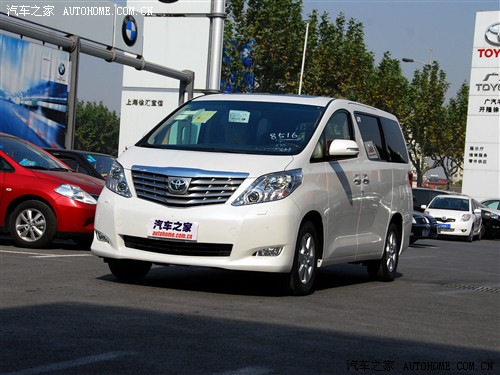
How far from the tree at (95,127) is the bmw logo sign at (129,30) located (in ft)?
380

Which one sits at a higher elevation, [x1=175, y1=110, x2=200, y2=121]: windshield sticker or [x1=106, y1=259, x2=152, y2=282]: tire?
[x1=175, y1=110, x2=200, y2=121]: windshield sticker

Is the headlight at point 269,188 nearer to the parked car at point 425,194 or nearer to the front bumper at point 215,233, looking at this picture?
the front bumper at point 215,233

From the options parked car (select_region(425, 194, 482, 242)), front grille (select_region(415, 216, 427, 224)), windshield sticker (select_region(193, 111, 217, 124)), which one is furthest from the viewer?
parked car (select_region(425, 194, 482, 242))

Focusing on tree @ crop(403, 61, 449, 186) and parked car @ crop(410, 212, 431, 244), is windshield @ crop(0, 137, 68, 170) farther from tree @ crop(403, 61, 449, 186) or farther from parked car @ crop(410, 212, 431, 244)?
tree @ crop(403, 61, 449, 186)

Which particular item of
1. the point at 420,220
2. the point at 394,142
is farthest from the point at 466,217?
the point at 394,142

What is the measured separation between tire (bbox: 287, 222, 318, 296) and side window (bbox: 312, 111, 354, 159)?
778 millimetres

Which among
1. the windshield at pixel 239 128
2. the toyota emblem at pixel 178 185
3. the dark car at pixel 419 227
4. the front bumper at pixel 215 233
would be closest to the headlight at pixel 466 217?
the dark car at pixel 419 227

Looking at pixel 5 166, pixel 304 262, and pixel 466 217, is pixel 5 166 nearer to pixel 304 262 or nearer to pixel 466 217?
pixel 304 262

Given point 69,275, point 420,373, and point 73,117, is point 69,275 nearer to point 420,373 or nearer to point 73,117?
point 420,373

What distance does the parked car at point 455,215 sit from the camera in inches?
1319

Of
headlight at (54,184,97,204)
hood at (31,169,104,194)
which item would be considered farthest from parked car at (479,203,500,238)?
headlight at (54,184,97,204)

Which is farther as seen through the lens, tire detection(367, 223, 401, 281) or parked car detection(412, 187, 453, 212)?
parked car detection(412, 187, 453, 212)

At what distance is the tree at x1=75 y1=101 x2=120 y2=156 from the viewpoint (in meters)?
147

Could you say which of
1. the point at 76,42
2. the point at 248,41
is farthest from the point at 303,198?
the point at 248,41
